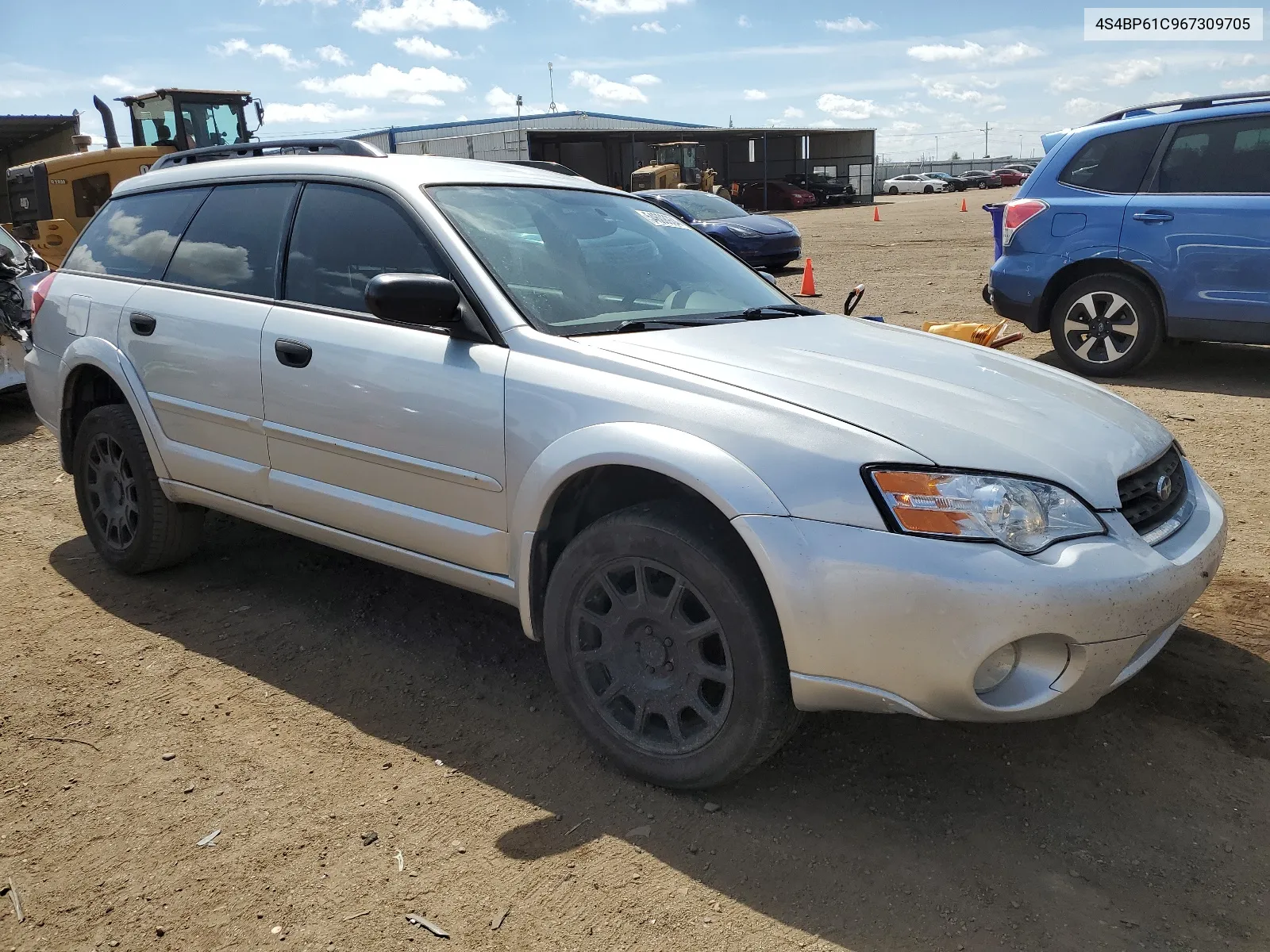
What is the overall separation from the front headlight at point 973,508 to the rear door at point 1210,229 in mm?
5505

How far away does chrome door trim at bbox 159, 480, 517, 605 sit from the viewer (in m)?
3.12

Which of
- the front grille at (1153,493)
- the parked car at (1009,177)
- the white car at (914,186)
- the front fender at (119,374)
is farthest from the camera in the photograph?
the parked car at (1009,177)

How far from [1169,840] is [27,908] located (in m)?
2.79

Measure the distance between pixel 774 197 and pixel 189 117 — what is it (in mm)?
33539

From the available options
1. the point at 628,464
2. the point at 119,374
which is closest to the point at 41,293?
the point at 119,374

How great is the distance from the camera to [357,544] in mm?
3479

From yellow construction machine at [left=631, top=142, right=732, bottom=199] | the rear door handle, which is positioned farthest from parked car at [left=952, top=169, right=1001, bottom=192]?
the rear door handle

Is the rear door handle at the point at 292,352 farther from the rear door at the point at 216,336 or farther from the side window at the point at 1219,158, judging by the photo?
the side window at the point at 1219,158

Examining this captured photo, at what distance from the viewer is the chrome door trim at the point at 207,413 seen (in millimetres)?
3627

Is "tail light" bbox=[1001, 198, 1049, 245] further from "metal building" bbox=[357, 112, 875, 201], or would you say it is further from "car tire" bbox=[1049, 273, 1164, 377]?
"metal building" bbox=[357, 112, 875, 201]

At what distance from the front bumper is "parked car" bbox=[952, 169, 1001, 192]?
63.6m

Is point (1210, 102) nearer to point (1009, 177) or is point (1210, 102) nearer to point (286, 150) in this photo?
point (286, 150)

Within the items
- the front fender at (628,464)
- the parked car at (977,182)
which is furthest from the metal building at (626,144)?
the front fender at (628,464)

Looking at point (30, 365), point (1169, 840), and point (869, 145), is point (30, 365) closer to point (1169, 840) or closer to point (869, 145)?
point (1169, 840)
